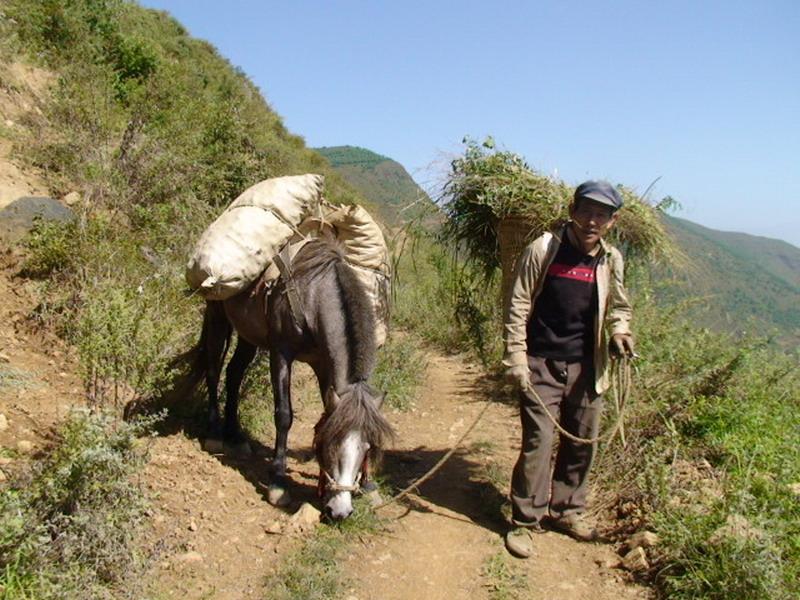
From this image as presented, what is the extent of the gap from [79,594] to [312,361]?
7.61ft

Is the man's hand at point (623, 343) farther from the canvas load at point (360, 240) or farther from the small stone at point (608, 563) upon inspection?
the canvas load at point (360, 240)

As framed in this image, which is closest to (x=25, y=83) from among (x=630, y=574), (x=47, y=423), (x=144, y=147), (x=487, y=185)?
(x=144, y=147)

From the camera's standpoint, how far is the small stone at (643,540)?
390 cm

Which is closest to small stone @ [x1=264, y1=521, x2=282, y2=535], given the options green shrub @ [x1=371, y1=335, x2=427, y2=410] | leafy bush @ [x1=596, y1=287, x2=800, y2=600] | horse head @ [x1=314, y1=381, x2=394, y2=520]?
horse head @ [x1=314, y1=381, x2=394, y2=520]

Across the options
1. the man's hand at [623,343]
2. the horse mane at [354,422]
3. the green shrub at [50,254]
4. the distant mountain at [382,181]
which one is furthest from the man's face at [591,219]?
the green shrub at [50,254]

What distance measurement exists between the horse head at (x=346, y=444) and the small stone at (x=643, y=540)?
1737mm

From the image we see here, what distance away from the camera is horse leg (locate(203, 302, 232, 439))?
5.57 meters

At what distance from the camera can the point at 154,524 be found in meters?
3.87

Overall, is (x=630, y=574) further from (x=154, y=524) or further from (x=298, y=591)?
(x=154, y=524)

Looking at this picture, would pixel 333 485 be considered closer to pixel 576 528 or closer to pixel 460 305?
pixel 576 528

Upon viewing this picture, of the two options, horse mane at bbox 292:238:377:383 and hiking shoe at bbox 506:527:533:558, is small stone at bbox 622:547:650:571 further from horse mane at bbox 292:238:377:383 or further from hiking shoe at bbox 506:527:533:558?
horse mane at bbox 292:238:377:383

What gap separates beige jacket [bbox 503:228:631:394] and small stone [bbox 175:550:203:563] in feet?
7.46

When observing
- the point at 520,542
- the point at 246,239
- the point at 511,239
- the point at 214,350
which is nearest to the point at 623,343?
the point at 511,239

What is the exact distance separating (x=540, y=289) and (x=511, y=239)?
742 mm
